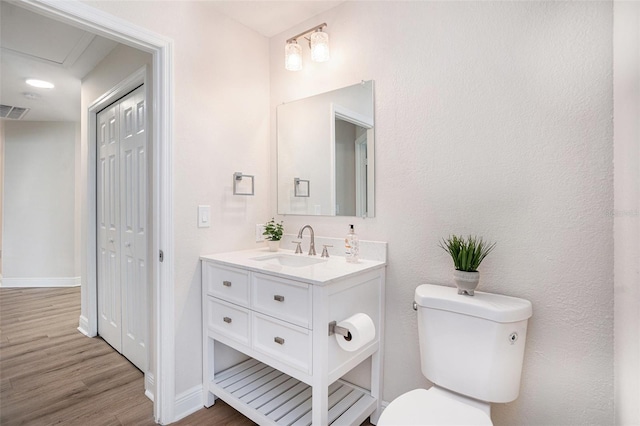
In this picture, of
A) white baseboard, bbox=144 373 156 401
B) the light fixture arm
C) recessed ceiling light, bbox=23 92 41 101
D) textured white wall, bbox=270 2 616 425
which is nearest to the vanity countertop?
textured white wall, bbox=270 2 616 425

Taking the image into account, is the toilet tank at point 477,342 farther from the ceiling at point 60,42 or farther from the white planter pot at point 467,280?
the ceiling at point 60,42

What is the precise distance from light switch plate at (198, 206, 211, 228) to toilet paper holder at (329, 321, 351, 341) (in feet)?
3.17

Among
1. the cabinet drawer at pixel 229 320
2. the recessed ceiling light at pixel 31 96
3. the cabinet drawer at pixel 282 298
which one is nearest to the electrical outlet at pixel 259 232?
the cabinet drawer at pixel 229 320

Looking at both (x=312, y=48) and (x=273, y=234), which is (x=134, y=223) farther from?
(x=312, y=48)

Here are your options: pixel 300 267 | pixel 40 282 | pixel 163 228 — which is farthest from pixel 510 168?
pixel 40 282

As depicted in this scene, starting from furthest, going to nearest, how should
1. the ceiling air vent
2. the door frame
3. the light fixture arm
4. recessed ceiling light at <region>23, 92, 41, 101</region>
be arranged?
the ceiling air vent, recessed ceiling light at <region>23, 92, 41, 101</region>, the light fixture arm, the door frame

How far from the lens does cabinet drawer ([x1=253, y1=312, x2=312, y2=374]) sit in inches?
55.0

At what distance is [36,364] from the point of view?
7.76ft

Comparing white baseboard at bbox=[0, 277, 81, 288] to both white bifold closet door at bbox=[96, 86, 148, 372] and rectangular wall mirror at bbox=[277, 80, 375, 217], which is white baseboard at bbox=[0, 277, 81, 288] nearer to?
white bifold closet door at bbox=[96, 86, 148, 372]

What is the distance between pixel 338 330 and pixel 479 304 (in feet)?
1.88

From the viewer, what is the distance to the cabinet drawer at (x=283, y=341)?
1.40 metres

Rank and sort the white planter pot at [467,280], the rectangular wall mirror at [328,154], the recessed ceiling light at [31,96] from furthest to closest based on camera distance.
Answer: the recessed ceiling light at [31,96] < the rectangular wall mirror at [328,154] < the white planter pot at [467,280]

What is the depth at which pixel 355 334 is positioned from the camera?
53.9 inches

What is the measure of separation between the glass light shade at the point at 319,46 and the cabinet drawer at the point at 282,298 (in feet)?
4.21
